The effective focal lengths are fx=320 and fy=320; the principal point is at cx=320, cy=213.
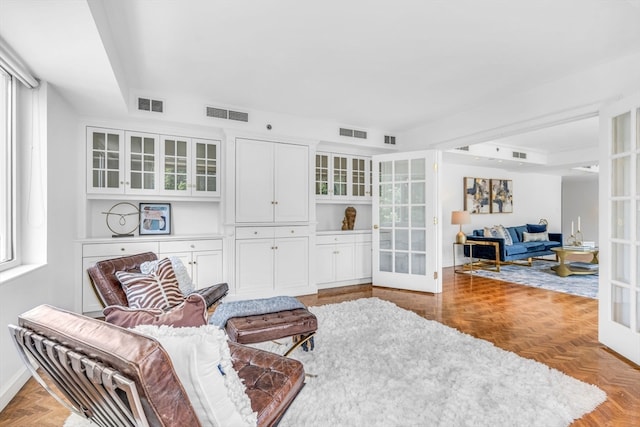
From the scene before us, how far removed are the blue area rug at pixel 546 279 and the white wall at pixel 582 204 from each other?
4505mm

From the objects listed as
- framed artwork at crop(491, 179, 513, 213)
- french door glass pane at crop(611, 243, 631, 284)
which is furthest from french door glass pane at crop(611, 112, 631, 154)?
framed artwork at crop(491, 179, 513, 213)

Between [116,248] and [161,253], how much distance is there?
470 mm

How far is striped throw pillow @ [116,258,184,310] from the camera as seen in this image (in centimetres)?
216

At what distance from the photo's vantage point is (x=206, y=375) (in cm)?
97

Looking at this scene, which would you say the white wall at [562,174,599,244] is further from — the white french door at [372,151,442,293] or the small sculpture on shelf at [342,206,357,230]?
the small sculpture on shelf at [342,206,357,230]

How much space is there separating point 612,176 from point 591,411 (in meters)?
1.99

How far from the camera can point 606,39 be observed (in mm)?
2543

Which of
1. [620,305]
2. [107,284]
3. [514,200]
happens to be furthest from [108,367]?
[514,200]

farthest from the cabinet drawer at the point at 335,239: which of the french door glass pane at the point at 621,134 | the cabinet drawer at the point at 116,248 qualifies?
the french door glass pane at the point at 621,134

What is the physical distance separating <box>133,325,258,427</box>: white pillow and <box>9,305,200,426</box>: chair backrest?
0.07 metres

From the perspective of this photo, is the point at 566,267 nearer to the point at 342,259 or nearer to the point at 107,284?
the point at 342,259

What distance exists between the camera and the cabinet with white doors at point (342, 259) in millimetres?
4953

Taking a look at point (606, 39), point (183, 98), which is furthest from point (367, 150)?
point (606, 39)

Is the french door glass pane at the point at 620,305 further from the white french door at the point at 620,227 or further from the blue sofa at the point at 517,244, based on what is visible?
the blue sofa at the point at 517,244
